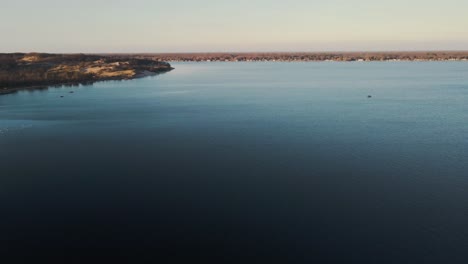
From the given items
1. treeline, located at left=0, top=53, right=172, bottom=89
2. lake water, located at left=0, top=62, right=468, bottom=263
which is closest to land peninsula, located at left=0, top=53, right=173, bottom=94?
treeline, located at left=0, top=53, right=172, bottom=89

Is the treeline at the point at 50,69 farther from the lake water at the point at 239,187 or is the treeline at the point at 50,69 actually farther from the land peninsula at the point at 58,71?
the lake water at the point at 239,187

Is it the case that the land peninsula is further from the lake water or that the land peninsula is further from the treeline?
the lake water

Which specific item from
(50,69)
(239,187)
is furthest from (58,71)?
(239,187)

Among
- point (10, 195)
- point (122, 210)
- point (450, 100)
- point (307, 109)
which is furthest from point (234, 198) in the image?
point (450, 100)

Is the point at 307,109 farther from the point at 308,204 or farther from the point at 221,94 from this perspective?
the point at 308,204

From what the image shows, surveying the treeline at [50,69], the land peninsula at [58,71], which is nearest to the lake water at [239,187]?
the land peninsula at [58,71]
